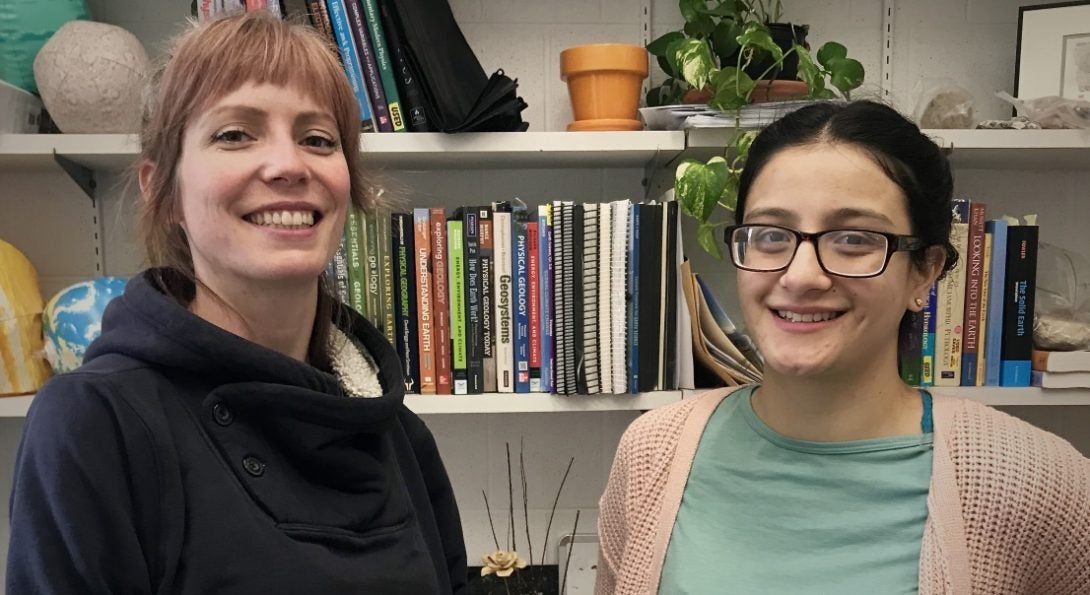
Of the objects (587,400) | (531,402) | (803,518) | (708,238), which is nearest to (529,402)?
(531,402)

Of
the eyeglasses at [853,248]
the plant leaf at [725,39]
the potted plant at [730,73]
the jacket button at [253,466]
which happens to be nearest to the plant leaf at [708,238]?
the potted plant at [730,73]

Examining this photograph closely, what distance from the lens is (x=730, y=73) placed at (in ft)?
4.25

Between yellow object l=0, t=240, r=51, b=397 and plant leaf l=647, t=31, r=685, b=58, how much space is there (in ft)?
4.21

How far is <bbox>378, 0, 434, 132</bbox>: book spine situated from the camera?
132 cm

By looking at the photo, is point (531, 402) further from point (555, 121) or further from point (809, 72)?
point (809, 72)

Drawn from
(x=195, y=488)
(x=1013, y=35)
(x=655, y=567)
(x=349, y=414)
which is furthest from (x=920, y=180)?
(x=1013, y=35)

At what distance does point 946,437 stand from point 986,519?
97 mm

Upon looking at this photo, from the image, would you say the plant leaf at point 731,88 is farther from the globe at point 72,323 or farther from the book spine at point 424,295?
the globe at point 72,323

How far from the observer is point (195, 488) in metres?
0.70

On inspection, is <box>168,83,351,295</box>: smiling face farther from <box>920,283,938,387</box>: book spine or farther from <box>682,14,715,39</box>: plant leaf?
<box>920,283,938,387</box>: book spine

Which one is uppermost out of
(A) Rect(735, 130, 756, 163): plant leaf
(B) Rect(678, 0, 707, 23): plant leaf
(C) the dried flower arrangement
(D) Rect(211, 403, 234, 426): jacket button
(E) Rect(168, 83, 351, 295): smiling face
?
(B) Rect(678, 0, 707, 23): plant leaf

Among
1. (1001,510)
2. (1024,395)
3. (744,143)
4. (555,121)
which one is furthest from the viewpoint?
(555,121)

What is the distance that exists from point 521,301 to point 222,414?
0.69 metres

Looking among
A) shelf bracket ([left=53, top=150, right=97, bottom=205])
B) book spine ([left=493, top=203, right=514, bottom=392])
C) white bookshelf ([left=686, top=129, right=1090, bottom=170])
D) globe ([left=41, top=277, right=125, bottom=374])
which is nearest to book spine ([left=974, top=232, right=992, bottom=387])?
white bookshelf ([left=686, top=129, right=1090, bottom=170])
